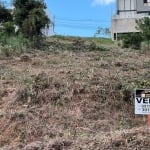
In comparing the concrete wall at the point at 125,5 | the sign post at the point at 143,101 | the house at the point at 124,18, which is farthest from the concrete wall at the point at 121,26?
the sign post at the point at 143,101

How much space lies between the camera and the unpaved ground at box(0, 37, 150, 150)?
5.96 meters

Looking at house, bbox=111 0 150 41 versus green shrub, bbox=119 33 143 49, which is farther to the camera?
house, bbox=111 0 150 41

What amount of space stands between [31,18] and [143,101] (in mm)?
7035

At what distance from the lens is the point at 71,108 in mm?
7449

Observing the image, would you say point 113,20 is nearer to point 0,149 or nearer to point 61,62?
point 61,62

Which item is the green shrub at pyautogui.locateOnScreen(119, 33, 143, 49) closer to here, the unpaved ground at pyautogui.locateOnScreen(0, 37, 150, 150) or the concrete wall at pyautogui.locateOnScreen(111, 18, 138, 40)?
the unpaved ground at pyautogui.locateOnScreen(0, 37, 150, 150)

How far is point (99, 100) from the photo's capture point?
25.1ft

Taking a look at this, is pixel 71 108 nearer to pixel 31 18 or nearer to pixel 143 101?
pixel 143 101

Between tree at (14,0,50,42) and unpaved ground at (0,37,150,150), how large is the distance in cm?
336

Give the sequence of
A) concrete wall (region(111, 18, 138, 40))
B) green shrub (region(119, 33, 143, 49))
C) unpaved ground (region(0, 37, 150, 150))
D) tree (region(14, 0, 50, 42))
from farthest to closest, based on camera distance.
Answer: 1. concrete wall (region(111, 18, 138, 40))
2. green shrub (region(119, 33, 143, 49))
3. tree (region(14, 0, 50, 42))
4. unpaved ground (region(0, 37, 150, 150))

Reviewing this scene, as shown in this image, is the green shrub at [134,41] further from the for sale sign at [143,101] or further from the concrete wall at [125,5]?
the concrete wall at [125,5]

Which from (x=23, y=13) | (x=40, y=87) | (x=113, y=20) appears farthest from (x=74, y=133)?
(x=113, y=20)

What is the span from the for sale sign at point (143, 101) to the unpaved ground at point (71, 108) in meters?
0.21

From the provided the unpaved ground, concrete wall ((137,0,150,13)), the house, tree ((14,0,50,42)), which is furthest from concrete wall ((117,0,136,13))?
the unpaved ground
